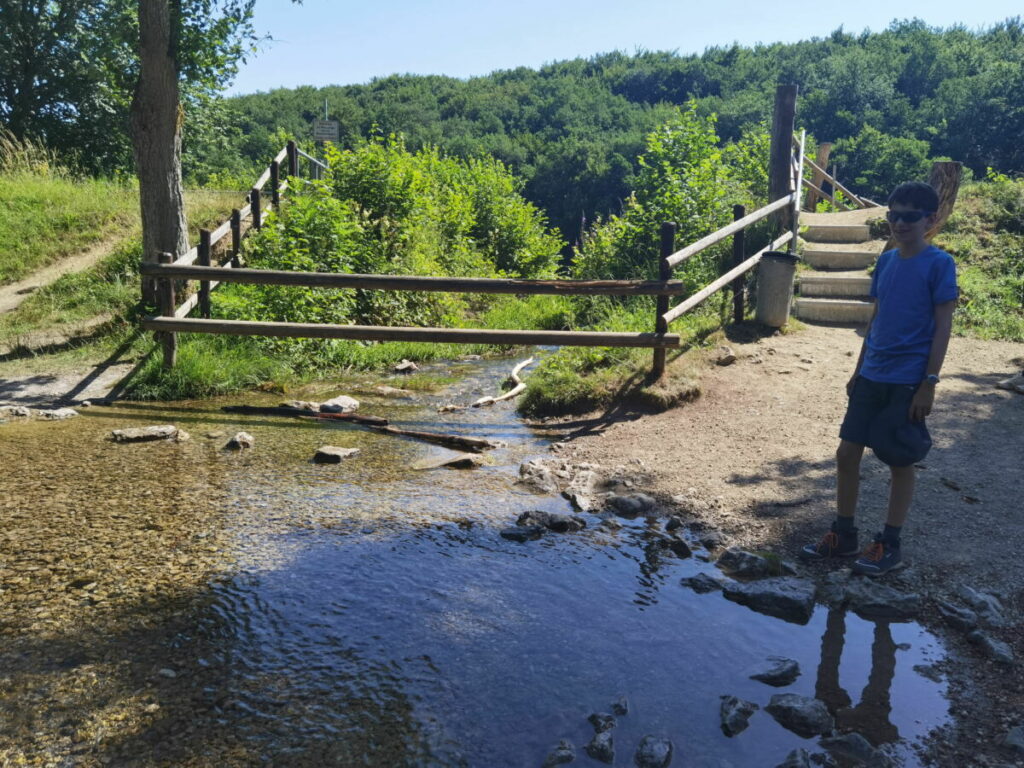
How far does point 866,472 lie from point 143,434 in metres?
5.31

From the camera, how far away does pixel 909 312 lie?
392 cm

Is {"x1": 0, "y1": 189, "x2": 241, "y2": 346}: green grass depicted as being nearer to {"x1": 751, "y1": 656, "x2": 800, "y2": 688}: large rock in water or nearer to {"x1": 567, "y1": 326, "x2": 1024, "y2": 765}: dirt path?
{"x1": 567, "y1": 326, "x2": 1024, "y2": 765}: dirt path

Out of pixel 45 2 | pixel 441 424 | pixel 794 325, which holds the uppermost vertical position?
pixel 45 2

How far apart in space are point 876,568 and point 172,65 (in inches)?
351

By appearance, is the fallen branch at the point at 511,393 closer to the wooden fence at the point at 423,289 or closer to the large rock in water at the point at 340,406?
the wooden fence at the point at 423,289

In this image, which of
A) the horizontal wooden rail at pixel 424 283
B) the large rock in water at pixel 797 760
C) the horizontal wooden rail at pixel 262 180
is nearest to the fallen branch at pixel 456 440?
the horizontal wooden rail at pixel 424 283

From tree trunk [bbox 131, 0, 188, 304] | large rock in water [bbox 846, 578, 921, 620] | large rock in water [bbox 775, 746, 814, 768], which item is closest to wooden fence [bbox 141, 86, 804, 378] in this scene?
tree trunk [bbox 131, 0, 188, 304]

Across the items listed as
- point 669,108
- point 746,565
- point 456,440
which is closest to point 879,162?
point 669,108

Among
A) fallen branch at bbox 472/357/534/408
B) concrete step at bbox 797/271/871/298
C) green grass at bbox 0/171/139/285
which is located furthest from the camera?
green grass at bbox 0/171/139/285

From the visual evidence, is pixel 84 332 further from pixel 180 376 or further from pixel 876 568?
pixel 876 568

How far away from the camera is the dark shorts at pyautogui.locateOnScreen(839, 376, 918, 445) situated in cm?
400

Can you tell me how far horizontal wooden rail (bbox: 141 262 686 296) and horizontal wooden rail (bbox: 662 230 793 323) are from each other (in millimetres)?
209

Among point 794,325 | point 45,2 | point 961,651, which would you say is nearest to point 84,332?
point 794,325

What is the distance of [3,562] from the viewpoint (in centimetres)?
403
